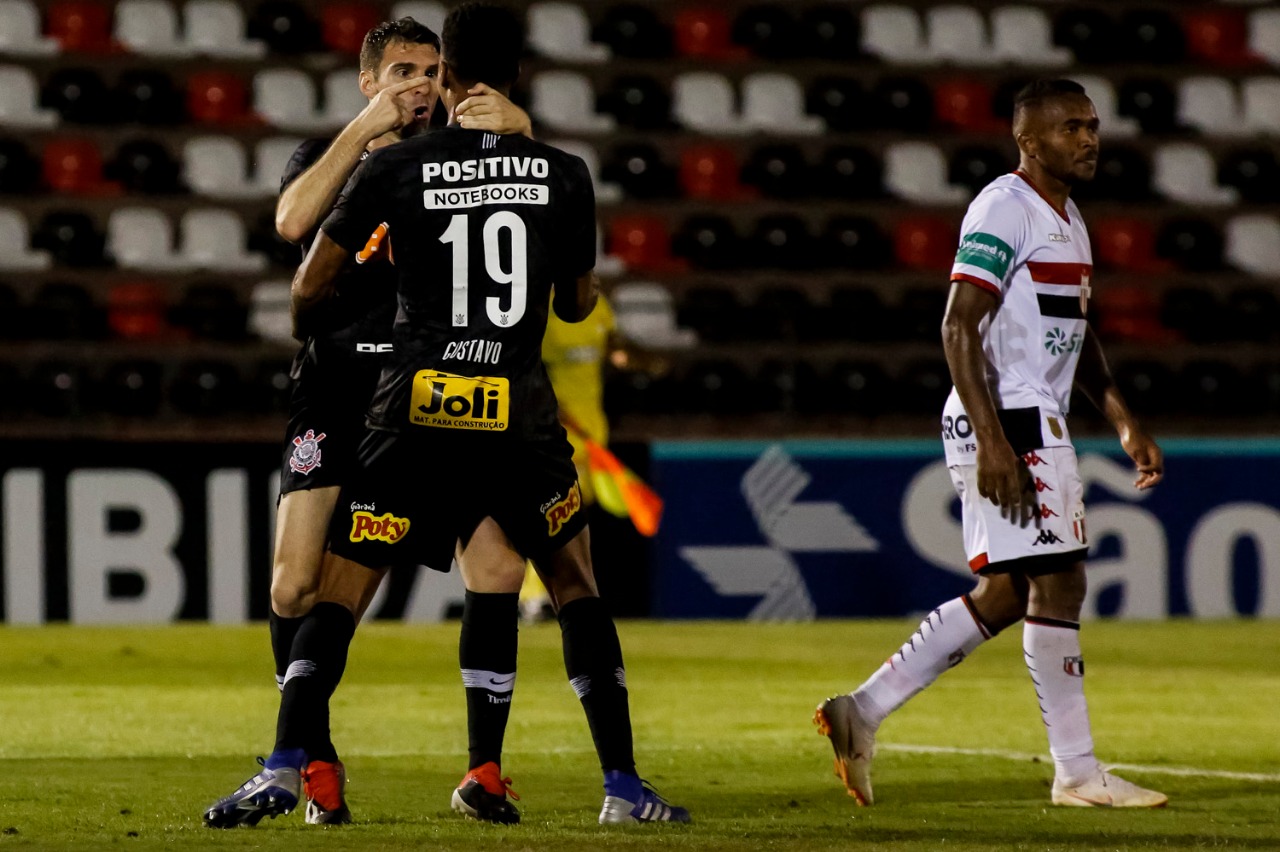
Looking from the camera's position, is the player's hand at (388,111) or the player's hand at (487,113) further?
the player's hand at (388,111)

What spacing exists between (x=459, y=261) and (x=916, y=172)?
495 inches

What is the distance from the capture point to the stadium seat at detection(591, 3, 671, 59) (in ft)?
57.9

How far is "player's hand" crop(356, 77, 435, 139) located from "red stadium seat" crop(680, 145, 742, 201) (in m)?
11.5

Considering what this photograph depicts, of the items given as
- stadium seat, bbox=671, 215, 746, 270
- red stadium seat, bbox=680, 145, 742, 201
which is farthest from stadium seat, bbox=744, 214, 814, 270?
red stadium seat, bbox=680, 145, 742, 201

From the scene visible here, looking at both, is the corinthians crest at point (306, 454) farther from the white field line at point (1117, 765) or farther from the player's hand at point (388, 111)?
the white field line at point (1117, 765)

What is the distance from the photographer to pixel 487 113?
4.97 metres

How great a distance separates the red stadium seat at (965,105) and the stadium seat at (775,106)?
107 centimetres

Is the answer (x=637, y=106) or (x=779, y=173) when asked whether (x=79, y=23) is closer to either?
(x=637, y=106)

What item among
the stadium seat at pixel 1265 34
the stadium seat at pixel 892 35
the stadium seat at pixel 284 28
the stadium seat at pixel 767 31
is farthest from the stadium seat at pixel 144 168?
the stadium seat at pixel 1265 34

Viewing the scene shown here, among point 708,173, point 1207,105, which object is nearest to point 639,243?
point 708,173

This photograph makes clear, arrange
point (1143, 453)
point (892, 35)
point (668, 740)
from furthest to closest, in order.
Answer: point (892, 35) → point (668, 740) → point (1143, 453)

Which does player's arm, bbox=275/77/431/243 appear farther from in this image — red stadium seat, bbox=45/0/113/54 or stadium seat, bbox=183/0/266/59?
red stadium seat, bbox=45/0/113/54

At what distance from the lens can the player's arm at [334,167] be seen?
511cm

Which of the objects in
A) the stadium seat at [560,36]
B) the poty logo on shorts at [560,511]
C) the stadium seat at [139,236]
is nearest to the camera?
the poty logo on shorts at [560,511]
